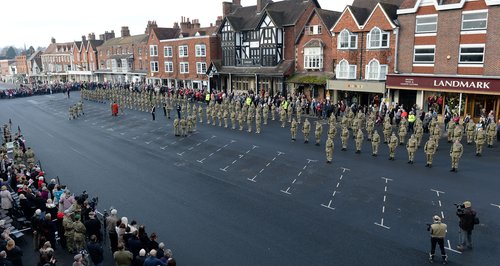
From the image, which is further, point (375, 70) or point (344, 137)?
point (375, 70)

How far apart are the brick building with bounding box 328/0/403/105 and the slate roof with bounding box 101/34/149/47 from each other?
44904 mm

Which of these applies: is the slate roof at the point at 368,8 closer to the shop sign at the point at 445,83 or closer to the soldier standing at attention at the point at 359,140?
the shop sign at the point at 445,83

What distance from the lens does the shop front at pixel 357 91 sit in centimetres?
3455

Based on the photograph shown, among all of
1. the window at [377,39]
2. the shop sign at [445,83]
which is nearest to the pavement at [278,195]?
the shop sign at [445,83]

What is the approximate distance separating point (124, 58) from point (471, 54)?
Answer: 63.7m

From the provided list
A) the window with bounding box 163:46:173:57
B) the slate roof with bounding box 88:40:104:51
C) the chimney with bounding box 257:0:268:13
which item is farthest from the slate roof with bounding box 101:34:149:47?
the chimney with bounding box 257:0:268:13

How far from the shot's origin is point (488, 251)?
11312mm

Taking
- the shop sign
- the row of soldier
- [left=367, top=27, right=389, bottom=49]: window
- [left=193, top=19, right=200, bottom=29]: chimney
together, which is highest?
[left=193, top=19, right=200, bottom=29]: chimney

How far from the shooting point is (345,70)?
37438mm

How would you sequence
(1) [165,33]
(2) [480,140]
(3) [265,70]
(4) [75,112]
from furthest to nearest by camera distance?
(1) [165,33] → (3) [265,70] → (4) [75,112] → (2) [480,140]

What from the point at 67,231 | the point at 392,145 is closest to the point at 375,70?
the point at 392,145

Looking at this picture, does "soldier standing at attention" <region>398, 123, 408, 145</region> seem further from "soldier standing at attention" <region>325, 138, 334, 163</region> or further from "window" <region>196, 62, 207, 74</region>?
"window" <region>196, 62, 207, 74</region>

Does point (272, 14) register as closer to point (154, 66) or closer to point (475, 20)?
point (475, 20)

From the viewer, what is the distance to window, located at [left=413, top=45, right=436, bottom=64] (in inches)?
1219
